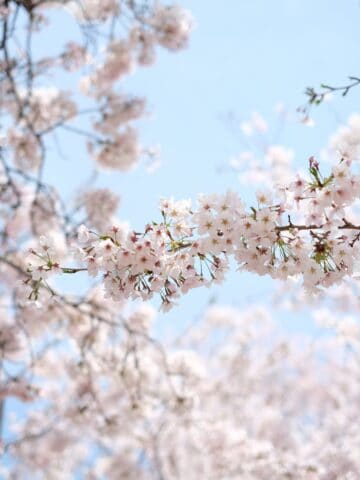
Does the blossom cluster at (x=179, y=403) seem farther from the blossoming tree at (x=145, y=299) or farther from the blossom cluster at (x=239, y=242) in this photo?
the blossom cluster at (x=239, y=242)

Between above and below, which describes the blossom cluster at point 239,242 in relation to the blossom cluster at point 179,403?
below

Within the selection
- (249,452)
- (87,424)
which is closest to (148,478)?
(249,452)

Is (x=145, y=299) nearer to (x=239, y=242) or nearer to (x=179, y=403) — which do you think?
(x=239, y=242)

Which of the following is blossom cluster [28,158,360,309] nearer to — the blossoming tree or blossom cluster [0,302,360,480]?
the blossoming tree

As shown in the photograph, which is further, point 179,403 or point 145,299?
point 179,403

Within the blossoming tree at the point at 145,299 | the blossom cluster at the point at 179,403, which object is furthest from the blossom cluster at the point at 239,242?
the blossom cluster at the point at 179,403

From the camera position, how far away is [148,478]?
9875mm

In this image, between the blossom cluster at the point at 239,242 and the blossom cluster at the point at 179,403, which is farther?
the blossom cluster at the point at 179,403

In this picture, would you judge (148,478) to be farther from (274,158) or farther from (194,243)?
(194,243)

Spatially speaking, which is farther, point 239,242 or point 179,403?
point 179,403

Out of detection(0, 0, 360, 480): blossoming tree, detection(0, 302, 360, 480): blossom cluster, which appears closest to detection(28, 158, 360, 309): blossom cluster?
detection(0, 0, 360, 480): blossoming tree

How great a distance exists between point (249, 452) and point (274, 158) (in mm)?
5191

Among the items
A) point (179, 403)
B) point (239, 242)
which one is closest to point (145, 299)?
point (239, 242)

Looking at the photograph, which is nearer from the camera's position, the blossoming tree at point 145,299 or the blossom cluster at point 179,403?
the blossoming tree at point 145,299
